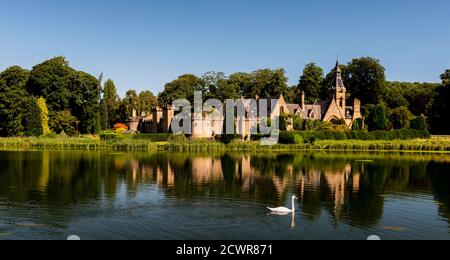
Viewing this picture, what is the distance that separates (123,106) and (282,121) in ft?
108

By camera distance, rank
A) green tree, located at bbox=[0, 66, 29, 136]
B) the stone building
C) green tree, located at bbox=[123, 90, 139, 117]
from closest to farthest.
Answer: green tree, located at bbox=[0, 66, 29, 136], the stone building, green tree, located at bbox=[123, 90, 139, 117]

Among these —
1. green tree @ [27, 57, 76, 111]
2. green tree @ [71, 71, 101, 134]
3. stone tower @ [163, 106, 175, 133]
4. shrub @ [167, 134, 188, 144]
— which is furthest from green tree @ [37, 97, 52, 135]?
shrub @ [167, 134, 188, 144]

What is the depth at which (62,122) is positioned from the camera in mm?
60344

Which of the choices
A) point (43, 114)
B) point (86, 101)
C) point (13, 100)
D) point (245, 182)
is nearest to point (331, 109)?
point (86, 101)

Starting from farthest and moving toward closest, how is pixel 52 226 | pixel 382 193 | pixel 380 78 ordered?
pixel 380 78, pixel 382 193, pixel 52 226

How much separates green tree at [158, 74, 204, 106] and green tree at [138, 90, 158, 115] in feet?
9.26

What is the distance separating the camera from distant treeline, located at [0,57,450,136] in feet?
194

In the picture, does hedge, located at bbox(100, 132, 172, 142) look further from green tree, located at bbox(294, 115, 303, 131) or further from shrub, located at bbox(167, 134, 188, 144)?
green tree, located at bbox(294, 115, 303, 131)

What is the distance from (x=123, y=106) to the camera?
252ft

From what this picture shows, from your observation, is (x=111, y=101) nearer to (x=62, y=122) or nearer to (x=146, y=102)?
(x=146, y=102)

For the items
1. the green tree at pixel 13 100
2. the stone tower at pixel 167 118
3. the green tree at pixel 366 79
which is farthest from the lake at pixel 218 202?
the green tree at pixel 366 79
